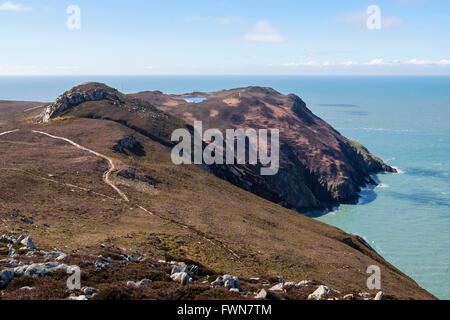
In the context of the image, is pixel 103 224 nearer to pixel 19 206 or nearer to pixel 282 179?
pixel 19 206

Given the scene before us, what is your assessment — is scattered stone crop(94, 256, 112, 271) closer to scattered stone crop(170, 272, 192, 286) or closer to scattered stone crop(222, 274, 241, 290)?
scattered stone crop(170, 272, 192, 286)

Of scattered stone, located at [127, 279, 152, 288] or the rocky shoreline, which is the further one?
scattered stone, located at [127, 279, 152, 288]

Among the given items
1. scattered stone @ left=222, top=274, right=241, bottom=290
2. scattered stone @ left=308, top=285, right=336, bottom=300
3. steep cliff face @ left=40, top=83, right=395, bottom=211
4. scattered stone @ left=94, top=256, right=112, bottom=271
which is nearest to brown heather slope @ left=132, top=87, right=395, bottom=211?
steep cliff face @ left=40, top=83, right=395, bottom=211

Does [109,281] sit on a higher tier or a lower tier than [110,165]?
lower

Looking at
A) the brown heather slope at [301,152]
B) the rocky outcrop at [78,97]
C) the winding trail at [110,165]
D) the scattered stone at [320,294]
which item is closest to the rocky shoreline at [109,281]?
the scattered stone at [320,294]

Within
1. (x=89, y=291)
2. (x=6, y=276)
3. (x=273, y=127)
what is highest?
(x=273, y=127)

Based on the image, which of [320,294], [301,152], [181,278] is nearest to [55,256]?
[181,278]

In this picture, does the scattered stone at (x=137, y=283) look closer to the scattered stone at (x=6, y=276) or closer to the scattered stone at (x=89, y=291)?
the scattered stone at (x=89, y=291)

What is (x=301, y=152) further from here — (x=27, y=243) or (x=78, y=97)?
(x=27, y=243)
